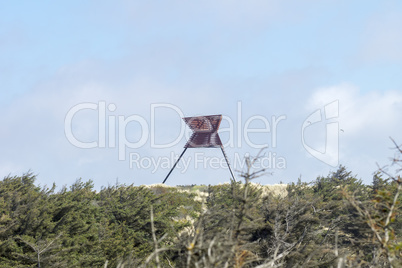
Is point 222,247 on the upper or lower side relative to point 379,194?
lower

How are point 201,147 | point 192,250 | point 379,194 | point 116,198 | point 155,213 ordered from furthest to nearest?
point 201,147
point 116,198
point 155,213
point 379,194
point 192,250

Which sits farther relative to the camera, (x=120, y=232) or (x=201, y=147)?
(x=201, y=147)

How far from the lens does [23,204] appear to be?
84.9 feet

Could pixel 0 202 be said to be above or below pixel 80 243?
above

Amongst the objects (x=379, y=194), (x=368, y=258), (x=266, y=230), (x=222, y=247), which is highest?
(x=379, y=194)

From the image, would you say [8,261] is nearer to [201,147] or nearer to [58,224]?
[58,224]

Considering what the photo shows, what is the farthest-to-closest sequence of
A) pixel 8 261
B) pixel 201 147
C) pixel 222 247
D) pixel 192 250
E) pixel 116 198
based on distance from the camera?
1. pixel 201 147
2. pixel 116 198
3. pixel 8 261
4. pixel 222 247
5. pixel 192 250

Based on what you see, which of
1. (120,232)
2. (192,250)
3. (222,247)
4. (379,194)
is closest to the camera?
(192,250)

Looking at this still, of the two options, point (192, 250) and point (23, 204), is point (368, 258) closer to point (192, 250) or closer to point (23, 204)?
point (23, 204)

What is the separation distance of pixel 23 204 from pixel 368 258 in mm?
19402

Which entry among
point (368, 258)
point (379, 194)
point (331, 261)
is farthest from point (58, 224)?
point (379, 194)

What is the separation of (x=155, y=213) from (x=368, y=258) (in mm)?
13219

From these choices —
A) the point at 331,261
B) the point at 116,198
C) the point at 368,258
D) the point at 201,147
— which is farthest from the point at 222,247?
the point at 201,147

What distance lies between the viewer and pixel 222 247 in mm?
6051
